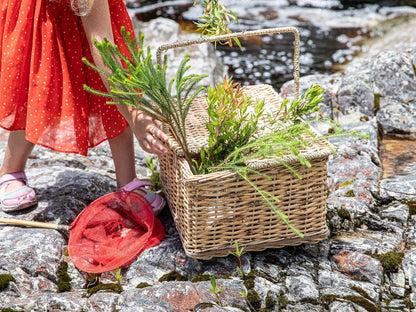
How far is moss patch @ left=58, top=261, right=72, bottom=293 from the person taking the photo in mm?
2082

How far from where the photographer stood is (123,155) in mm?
2533

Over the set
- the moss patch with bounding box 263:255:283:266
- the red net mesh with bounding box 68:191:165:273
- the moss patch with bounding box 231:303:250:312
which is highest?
the red net mesh with bounding box 68:191:165:273

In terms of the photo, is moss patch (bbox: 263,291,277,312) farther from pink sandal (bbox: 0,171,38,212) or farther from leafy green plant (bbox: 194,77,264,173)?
pink sandal (bbox: 0,171,38,212)

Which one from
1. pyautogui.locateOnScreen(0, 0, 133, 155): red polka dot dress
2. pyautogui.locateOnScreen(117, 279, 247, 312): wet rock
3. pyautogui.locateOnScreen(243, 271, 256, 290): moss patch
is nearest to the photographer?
pyautogui.locateOnScreen(117, 279, 247, 312): wet rock

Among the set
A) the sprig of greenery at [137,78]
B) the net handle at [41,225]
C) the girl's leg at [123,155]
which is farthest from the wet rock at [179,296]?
the girl's leg at [123,155]

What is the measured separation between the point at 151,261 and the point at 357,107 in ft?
6.70

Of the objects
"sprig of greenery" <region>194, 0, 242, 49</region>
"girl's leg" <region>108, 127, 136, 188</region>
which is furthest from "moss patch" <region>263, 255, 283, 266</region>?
"sprig of greenery" <region>194, 0, 242, 49</region>

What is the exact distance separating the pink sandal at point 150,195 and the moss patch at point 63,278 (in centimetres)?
50

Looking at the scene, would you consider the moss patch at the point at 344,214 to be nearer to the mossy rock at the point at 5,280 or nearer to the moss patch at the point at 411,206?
the moss patch at the point at 411,206

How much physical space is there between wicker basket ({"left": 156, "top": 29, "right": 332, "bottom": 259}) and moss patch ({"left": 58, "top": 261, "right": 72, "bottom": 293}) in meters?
0.55

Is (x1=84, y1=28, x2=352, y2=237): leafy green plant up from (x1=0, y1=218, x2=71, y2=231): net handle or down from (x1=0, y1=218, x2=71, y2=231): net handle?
up

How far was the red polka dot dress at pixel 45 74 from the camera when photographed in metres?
2.23

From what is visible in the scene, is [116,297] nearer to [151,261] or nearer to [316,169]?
[151,261]

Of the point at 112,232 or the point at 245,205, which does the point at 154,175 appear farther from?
the point at 245,205
